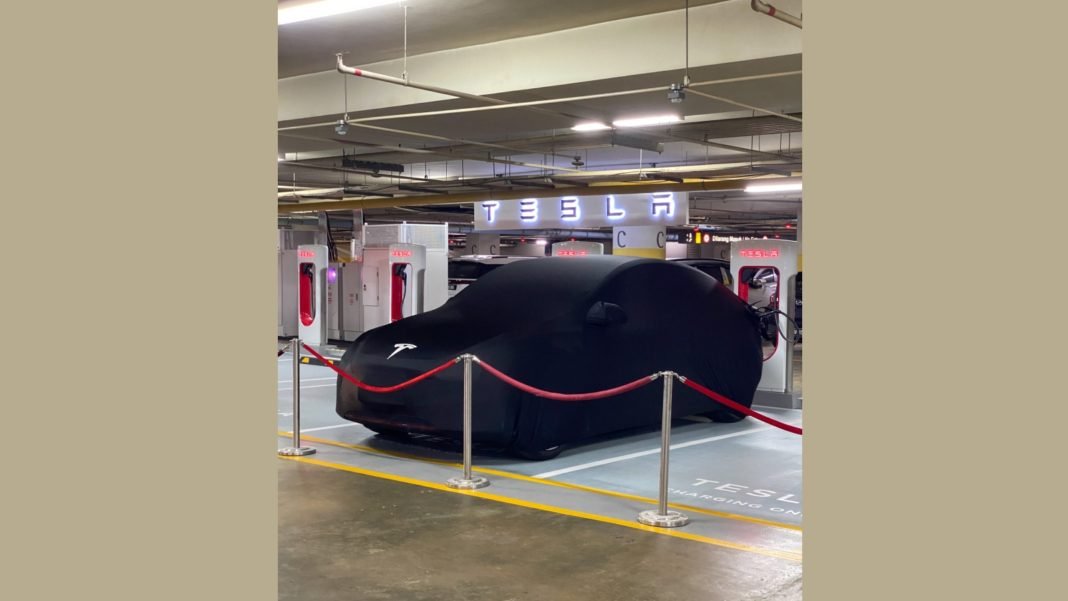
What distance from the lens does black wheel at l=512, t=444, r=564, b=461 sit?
28.1ft

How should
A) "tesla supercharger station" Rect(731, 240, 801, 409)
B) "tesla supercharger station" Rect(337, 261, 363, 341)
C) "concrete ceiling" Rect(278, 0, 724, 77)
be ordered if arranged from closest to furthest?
"concrete ceiling" Rect(278, 0, 724, 77) → "tesla supercharger station" Rect(731, 240, 801, 409) → "tesla supercharger station" Rect(337, 261, 363, 341)

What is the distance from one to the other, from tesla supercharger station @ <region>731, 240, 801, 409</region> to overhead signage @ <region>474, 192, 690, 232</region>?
6680mm

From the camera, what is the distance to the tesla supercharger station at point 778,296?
11.9 metres

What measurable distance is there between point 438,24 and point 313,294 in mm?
9101

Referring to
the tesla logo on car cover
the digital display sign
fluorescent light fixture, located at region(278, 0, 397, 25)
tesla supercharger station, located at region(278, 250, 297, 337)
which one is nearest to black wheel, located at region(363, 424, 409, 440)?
the tesla logo on car cover

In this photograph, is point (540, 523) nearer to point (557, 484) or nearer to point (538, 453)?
point (557, 484)

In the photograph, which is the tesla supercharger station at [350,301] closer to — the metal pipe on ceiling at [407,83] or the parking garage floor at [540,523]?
the metal pipe on ceiling at [407,83]

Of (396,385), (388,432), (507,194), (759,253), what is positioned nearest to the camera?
(396,385)

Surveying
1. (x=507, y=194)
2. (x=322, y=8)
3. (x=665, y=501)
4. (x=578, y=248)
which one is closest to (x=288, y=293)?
(x=507, y=194)

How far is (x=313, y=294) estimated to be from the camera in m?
18.8

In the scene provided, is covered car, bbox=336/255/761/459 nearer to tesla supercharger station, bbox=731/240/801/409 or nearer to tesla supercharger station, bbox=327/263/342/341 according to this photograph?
tesla supercharger station, bbox=731/240/801/409

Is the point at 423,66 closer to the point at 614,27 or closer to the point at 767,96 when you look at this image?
the point at 614,27

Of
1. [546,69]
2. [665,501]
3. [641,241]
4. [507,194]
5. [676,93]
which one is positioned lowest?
[665,501]

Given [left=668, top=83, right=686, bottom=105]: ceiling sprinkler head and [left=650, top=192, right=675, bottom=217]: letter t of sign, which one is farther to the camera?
[left=650, top=192, right=675, bottom=217]: letter t of sign
